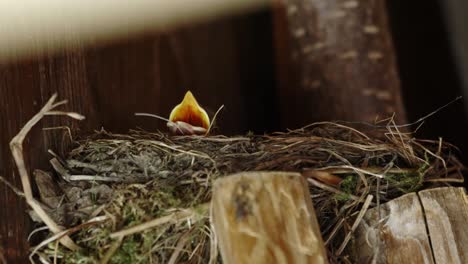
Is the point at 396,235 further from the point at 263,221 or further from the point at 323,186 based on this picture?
the point at 263,221

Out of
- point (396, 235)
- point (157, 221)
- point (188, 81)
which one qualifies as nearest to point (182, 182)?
point (157, 221)

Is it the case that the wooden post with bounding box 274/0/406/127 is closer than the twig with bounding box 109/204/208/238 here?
No

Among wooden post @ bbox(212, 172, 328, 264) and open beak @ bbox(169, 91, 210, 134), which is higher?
open beak @ bbox(169, 91, 210, 134)

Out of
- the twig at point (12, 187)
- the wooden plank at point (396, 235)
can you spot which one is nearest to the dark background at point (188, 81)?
the twig at point (12, 187)

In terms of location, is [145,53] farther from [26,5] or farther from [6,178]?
[6,178]

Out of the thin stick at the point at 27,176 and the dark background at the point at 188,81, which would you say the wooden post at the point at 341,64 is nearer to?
the dark background at the point at 188,81

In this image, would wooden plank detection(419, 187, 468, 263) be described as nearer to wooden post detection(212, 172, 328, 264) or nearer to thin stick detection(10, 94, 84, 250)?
wooden post detection(212, 172, 328, 264)

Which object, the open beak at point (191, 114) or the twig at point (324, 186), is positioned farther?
the open beak at point (191, 114)

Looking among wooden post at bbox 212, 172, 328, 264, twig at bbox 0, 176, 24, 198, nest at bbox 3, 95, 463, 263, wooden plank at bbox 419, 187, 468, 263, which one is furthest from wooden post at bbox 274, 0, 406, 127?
twig at bbox 0, 176, 24, 198

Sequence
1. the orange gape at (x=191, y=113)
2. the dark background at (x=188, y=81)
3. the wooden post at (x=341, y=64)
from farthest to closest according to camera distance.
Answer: the wooden post at (x=341, y=64) → the orange gape at (x=191, y=113) → the dark background at (x=188, y=81)
